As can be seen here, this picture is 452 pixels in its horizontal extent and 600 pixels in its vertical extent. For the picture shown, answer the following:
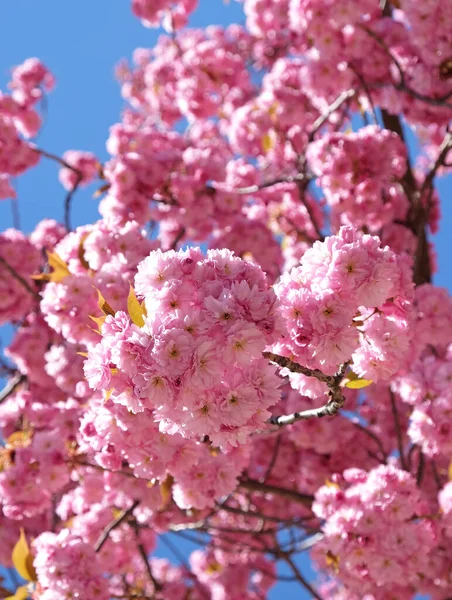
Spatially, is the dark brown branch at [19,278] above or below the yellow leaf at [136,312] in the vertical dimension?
above

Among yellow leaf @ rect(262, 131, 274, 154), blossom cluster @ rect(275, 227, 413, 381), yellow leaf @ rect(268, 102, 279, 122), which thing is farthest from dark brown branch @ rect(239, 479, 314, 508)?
yellow leaf @ rect(268, 102, 279, 122)

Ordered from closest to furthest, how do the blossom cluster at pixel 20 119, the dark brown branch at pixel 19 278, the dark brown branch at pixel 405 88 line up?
the dark brown branch at pixel 19 278 → the dark brown branch at pixel 405 88 → the blossom cluster at pixel 20 119

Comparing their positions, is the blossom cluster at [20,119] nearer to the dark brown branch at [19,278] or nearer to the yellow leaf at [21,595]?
the dark brown branch at [19,278]

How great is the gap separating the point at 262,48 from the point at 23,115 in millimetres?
3584

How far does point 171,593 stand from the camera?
5.57 meters

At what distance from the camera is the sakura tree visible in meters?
1.76

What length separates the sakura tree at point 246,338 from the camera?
1760mm

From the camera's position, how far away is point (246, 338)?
1.64 metres

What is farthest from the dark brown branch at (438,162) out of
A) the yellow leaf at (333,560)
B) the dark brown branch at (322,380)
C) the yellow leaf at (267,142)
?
the dark brown branch at (322,380)

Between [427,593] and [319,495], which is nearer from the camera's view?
[319,495]

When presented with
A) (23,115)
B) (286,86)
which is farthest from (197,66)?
(23,115)

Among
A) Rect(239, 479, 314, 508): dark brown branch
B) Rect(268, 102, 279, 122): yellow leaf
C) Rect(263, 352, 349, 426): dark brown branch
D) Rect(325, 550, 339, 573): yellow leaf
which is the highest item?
Rect(268, 102, 279, 122): yellow leaf

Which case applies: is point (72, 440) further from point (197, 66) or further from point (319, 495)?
point (197, 66)

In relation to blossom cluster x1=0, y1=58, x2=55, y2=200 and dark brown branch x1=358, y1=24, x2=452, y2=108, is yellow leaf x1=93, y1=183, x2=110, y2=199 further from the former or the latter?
dark brown branch x1=358, y1=24, x2=452, y2=108
